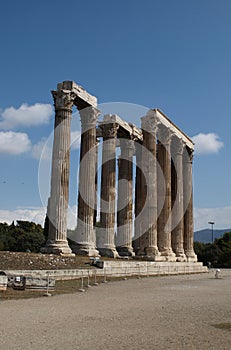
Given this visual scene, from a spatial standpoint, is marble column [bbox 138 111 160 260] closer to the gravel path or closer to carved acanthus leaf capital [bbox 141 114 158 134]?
carved acanthus leaf capital [bbox 141 114 158 134]

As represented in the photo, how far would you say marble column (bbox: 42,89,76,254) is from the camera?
37.8m

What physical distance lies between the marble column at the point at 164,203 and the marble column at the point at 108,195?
8.15 meters

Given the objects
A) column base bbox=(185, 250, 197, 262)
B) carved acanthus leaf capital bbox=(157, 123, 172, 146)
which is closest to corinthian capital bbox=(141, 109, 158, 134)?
carved acanthus leaf capital bbox=(157, 123, 172, 146)

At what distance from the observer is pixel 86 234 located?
1644 inches

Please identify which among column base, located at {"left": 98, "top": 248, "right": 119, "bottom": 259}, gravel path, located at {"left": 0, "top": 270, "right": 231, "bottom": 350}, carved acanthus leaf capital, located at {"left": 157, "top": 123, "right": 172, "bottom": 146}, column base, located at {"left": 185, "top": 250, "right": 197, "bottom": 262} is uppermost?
carved acanthus leaf capital, located at {"left": 157, "top": 123, "right": 172, "bottom": 146}

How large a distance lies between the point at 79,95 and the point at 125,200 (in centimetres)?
1754

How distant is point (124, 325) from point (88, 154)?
103 feet

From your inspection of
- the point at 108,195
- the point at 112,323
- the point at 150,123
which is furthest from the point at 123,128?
the point at 112,323

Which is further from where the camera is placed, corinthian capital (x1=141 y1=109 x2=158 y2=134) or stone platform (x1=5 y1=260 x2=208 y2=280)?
corinthian capital (x1=141 y1=109 x2=158 y2=134)

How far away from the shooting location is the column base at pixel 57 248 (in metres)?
36.9

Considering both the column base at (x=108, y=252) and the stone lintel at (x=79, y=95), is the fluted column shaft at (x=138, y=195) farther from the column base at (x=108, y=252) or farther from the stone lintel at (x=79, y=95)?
the stone lintel at (x=79, y=95)

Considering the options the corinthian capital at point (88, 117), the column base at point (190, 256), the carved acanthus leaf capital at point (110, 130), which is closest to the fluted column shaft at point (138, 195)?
the column base at point (190, 256)

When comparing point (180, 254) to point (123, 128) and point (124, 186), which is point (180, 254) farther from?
point (123, 128)

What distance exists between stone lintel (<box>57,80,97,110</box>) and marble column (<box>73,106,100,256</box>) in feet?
1.83
